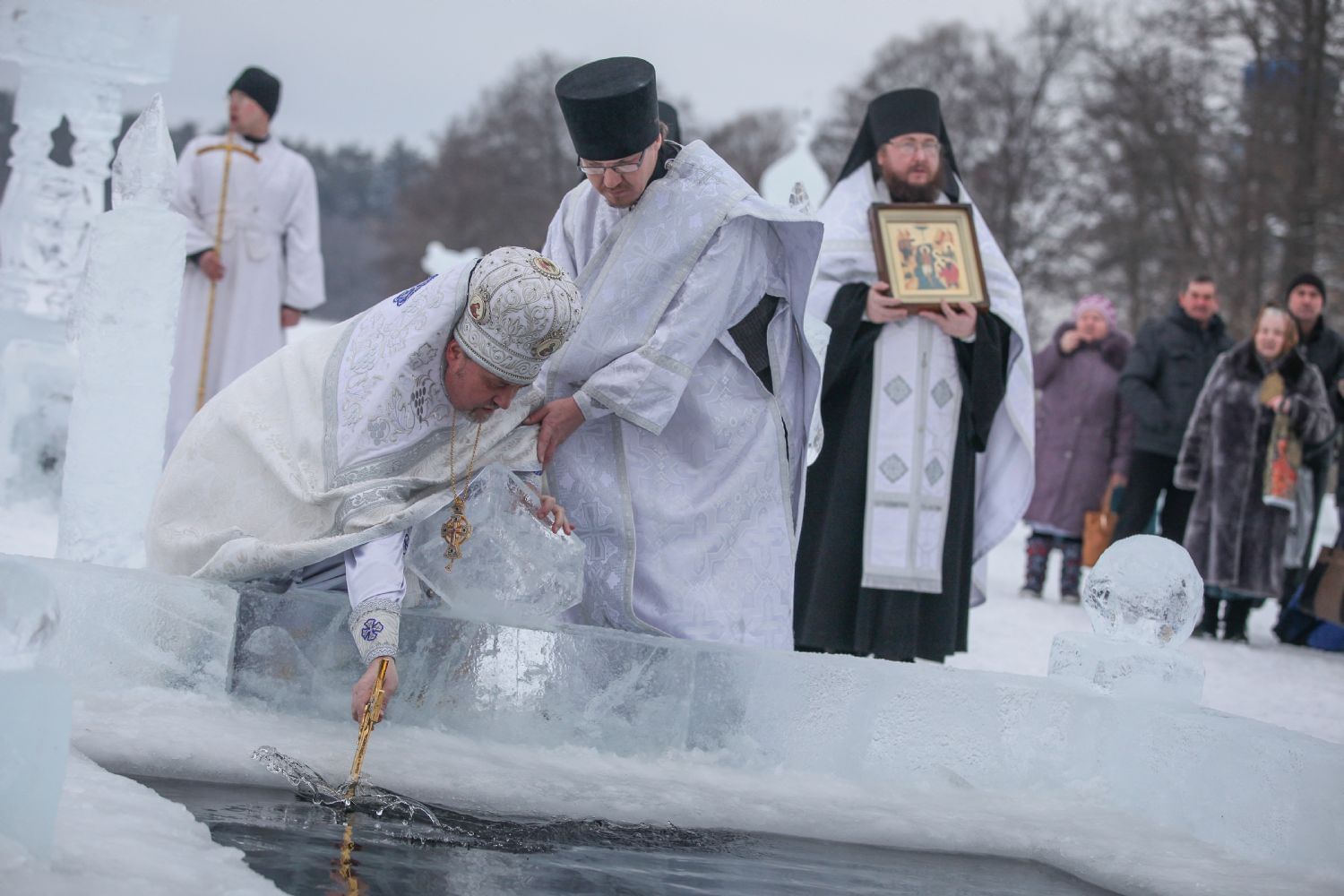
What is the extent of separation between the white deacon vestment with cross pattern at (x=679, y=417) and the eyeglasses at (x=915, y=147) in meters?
1.62

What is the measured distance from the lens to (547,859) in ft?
10.4

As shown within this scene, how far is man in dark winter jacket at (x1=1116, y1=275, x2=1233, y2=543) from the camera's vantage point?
9.30 meters

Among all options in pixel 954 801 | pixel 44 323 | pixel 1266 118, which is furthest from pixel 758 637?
pixel 1266 118

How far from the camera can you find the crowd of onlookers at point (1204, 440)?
8.63 meters

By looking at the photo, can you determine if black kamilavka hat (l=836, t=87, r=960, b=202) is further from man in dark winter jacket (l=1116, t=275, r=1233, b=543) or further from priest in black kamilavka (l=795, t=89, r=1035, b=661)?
man in dark winter jacket (l=1116, t=275, r=1233, b=543)

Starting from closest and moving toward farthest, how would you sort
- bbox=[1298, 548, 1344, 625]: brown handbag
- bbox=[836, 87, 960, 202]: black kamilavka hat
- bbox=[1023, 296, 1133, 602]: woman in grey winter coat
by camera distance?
bbox=[836, 87, 960, 202]: black kamilavka hat < bbox=[1298, 548, 1344, 625]: brown handbag < bbox=[1023, 296, 1133, 602]: woman in grey winter coat

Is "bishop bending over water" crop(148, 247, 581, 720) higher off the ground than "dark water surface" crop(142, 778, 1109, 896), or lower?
higher

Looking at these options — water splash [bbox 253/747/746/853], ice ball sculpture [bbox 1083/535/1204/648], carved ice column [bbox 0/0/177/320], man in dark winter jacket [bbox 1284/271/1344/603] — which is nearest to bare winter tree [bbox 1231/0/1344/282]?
man in dark winter jacket [bbox 1284/271/1344/603]

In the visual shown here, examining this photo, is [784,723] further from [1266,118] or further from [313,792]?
[1266,118]

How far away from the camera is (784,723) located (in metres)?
4.09

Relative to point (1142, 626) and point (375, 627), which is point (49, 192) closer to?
point (375, 627)

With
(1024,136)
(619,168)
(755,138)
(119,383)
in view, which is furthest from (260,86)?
(755,138)

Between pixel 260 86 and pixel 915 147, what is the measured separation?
147 inches

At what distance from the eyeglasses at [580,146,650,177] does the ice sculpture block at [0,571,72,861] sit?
6.68ft
